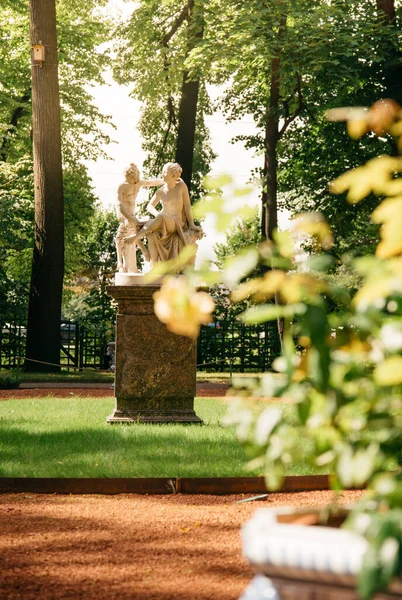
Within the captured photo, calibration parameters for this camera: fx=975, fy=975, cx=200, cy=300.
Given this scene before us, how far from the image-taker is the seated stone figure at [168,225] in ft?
43.8

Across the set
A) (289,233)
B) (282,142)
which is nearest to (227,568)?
(289,233)

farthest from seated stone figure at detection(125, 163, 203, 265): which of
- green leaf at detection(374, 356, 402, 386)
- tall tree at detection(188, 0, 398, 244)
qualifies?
green leaf at detection(374, 356, 402, 386)

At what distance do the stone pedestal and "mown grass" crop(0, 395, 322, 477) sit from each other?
37 centimetres

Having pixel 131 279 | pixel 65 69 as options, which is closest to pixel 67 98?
pixel 65 69

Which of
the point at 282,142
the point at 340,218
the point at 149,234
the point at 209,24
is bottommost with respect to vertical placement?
the point at 149,234

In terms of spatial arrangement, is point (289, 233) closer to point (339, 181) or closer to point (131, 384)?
point (339, 181)

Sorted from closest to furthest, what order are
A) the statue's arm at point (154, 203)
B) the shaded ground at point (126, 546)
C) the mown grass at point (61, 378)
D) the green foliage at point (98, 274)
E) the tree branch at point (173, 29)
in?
1. the shaded ground at point (126, 546)
2. the statue's arm at point (154, 203)
3. the mown grass at point (61, 378)
4. the tree branch at point (173, 29)
5. the green foliage at point (98, 274)

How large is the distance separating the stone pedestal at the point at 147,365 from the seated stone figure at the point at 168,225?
3.23ft

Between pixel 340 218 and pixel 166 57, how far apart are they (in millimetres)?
7342

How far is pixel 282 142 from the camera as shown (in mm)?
33031

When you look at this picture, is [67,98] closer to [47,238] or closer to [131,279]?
[47,238]

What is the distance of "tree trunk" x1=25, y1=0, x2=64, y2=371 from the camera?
24.5m

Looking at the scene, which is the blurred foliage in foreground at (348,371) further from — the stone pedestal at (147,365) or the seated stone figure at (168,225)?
the seated stone figure at (168,225)

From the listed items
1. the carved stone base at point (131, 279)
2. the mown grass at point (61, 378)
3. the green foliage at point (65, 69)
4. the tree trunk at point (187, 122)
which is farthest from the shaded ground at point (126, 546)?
the green foliage at point (65, 69)
